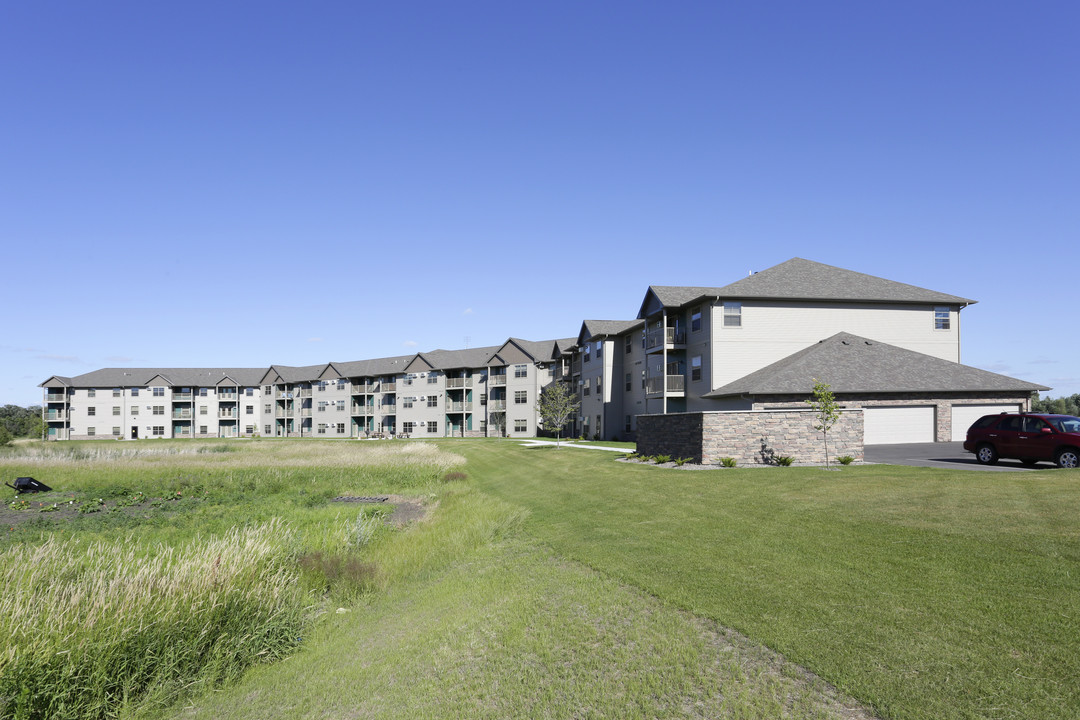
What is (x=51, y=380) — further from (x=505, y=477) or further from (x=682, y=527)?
(x=682, y=527)

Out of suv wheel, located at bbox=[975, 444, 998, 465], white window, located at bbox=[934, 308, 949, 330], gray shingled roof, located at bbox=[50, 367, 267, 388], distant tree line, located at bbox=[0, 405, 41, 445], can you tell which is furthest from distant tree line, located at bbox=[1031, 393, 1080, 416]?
distant tree line, located at bbox=[0, 405, 41, 445]

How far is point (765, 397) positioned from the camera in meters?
32.9

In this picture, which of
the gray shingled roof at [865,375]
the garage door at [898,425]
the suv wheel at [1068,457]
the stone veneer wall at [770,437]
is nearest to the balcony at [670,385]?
the gray shingled roof at [865,375]

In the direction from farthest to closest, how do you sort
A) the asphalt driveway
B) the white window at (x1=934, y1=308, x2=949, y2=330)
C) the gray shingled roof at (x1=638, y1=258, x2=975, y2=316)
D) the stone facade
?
the white window at (x1=934, y1=308, x2=949, y2=330) → the gray shingled roof at (x1=638, y1=258, x2=975, y2=316) → the stone facade → the asphalt driveway

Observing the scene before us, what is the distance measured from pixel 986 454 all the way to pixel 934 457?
3.13m

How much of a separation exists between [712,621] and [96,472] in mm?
36296

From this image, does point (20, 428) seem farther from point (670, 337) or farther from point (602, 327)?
point (670, 337)

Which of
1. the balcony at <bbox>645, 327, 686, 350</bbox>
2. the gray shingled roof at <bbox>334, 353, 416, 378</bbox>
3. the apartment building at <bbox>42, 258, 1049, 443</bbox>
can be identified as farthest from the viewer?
the gray shingled roof at <bbox>334, 353, 416, 378</bbox>

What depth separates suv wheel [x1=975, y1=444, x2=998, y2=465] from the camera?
22.4 meters

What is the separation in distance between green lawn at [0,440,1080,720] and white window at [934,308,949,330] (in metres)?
26.8

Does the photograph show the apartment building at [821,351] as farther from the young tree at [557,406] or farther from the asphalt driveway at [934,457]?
the young tree at [557,406]

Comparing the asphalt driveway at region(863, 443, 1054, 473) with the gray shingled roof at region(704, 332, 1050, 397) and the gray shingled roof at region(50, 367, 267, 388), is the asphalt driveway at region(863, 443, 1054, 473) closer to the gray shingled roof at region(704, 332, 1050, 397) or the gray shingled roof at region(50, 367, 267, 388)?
the gray shingled roof at region(704, 332, 1050, 397)

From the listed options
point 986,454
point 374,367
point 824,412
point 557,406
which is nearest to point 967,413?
point 986,454

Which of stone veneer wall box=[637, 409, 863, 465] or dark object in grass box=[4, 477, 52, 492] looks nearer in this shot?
stone veneer wall box=[637, 409, 863, 465]
